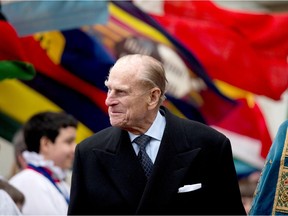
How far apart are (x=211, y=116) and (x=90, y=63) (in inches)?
74.1

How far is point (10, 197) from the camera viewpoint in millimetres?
5977

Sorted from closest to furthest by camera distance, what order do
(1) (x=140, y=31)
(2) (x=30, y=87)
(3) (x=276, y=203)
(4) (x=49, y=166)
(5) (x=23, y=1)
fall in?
(3) (x=276, y=203) < (4) (x=49, y=166) < (5) (x=23, y=1) < (2) (x=30, y=87) < (1) (x=140, y=31)

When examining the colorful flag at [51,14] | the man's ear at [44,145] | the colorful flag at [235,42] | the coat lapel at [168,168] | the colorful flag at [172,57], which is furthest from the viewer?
the colorful flag at [235,42]

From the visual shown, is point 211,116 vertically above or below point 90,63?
below

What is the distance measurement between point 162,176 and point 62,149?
8.32 ft

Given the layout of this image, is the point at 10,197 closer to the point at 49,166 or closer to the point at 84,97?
the point at 49,166

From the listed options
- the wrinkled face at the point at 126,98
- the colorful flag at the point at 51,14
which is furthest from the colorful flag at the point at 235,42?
the wrinkled face at the point at 126,98

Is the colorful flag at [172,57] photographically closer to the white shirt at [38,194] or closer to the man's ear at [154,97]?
the white shirt at [38,194]

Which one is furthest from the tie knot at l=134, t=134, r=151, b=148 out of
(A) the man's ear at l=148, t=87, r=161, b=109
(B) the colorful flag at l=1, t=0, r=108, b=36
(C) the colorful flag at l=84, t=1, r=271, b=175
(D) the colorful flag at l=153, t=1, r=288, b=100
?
(D) the colorful flag at l=153, t=1, r=288, b=100

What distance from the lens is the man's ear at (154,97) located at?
4.94 meters

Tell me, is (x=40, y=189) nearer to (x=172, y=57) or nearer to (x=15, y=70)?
(x=15, y=70)

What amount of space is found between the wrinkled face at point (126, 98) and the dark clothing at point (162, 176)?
12 cm

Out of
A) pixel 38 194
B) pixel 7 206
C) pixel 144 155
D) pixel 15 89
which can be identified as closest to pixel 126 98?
pixel 144 155

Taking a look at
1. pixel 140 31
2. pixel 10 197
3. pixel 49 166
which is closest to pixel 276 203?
pixel 10 197
